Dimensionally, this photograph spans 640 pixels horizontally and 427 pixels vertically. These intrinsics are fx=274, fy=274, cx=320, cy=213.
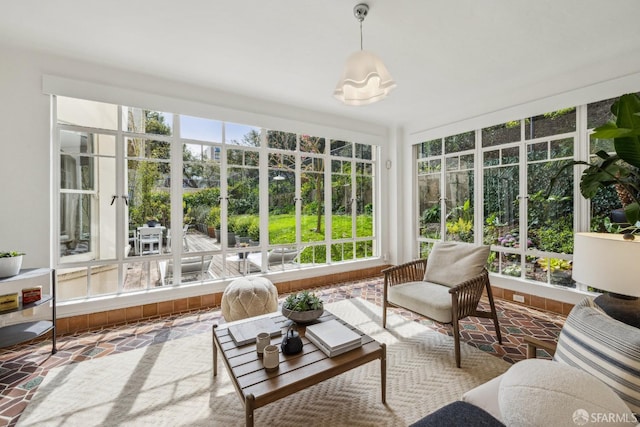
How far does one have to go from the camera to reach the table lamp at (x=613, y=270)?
1570 mm

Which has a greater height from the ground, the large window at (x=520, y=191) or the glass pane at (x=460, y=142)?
the glass pane at (x=460, y=142)

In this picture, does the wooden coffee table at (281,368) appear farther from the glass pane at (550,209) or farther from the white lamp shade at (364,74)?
the glass pane at (550,209)

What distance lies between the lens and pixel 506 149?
3783 millimetres

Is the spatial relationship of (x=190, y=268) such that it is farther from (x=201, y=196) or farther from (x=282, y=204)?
(x=282, y=204)

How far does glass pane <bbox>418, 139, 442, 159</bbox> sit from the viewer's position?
15.3 feet

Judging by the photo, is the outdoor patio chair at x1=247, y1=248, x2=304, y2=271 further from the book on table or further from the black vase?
the black vase

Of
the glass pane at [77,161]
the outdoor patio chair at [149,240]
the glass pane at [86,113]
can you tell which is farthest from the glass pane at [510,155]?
the glass pane at [77,161]

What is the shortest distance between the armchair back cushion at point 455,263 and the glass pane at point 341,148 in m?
2.36

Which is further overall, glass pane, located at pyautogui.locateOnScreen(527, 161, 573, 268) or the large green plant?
glass pane, located at pyautogui.locateOnScreen(527, 161, 573, 268)

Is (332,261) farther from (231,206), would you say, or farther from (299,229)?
(231,206)

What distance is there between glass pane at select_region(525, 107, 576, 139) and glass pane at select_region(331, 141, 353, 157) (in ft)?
8.36

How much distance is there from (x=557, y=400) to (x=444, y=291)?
5.70 ft

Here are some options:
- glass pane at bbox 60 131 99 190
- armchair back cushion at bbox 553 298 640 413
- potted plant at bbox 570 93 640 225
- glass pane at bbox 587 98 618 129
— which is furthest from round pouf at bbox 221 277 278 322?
glass pane at bbox 587 98 618 129

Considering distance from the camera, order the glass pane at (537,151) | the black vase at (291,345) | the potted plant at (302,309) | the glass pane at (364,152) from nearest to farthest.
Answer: the black vase at (291,345) < the potted plant at (302,309) < the glass pane at (537,151) < the glass pane at (364,152)
